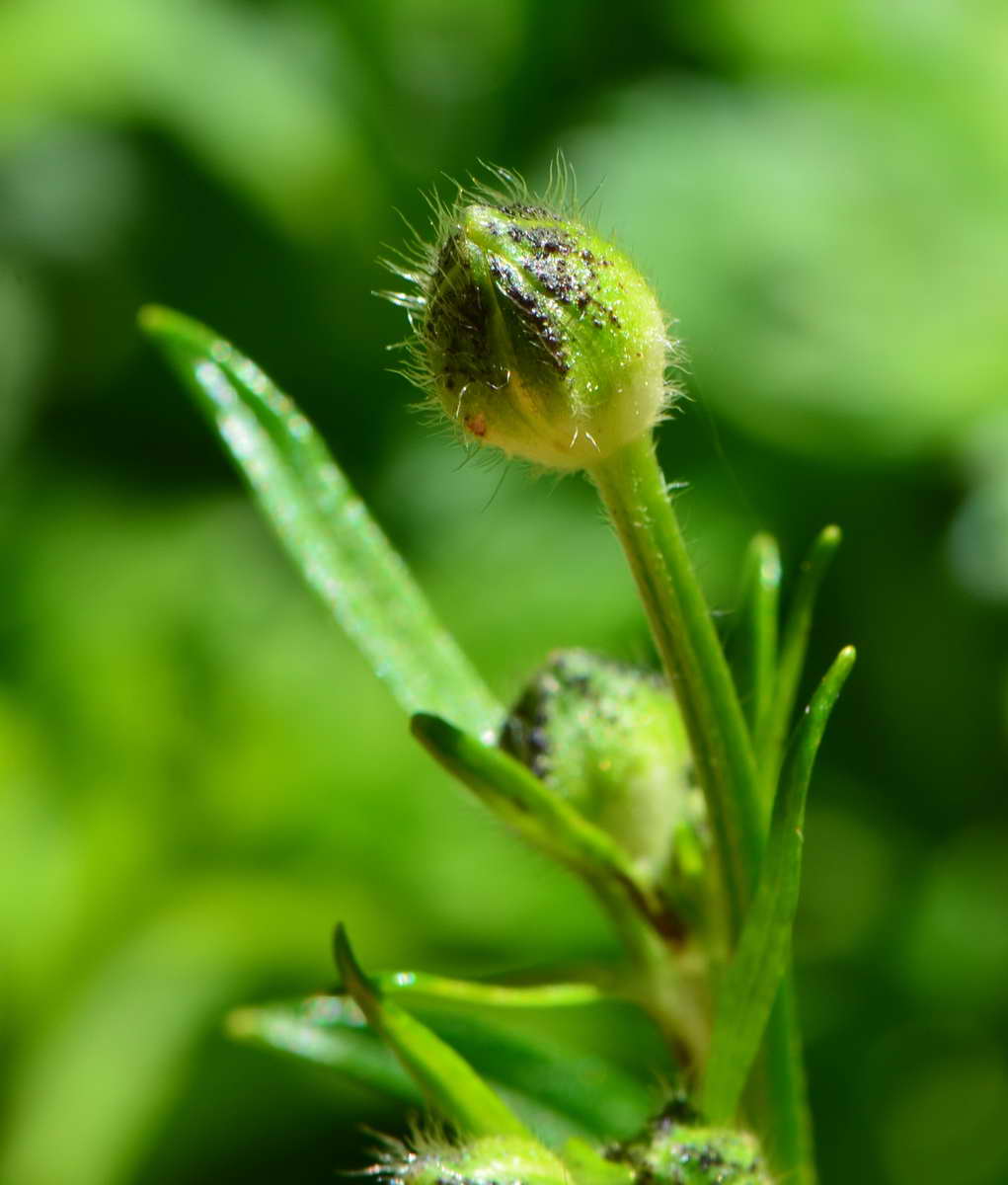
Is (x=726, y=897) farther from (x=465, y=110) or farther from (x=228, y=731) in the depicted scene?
(x=465, y=110)

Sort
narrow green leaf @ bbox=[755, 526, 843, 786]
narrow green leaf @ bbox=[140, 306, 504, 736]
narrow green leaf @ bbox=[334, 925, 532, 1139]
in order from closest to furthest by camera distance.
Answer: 1. narrow green leaf @ bbox=[334, 925, 532, 1139]
2. narrow green leaf @ bbox=[755, 526, 843, 786]
3. narrow green leaf @ bbox=[140, 306, 504, 736]

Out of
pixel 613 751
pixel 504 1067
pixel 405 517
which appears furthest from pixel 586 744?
pixel 405 517

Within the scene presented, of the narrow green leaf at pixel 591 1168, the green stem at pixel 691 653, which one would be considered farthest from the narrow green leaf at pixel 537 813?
the narrow green leaf at pixel 591 1168

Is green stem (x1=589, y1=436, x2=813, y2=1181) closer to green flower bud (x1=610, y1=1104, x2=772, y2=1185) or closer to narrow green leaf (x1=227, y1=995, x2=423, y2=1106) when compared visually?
green flower bud (x1=610, y1=1104, x2=772, y2=1185)

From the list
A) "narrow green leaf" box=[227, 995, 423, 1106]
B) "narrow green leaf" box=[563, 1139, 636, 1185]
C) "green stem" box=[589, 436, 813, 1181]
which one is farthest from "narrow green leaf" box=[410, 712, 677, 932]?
"narrow green leaf" box=[227, 995, 423, 1106]

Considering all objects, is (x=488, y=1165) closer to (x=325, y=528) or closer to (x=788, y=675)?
(x=788, y=675)

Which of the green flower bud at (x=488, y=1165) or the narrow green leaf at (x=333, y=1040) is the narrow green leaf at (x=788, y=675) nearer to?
the green flower bud at (x=488, y=1165)
